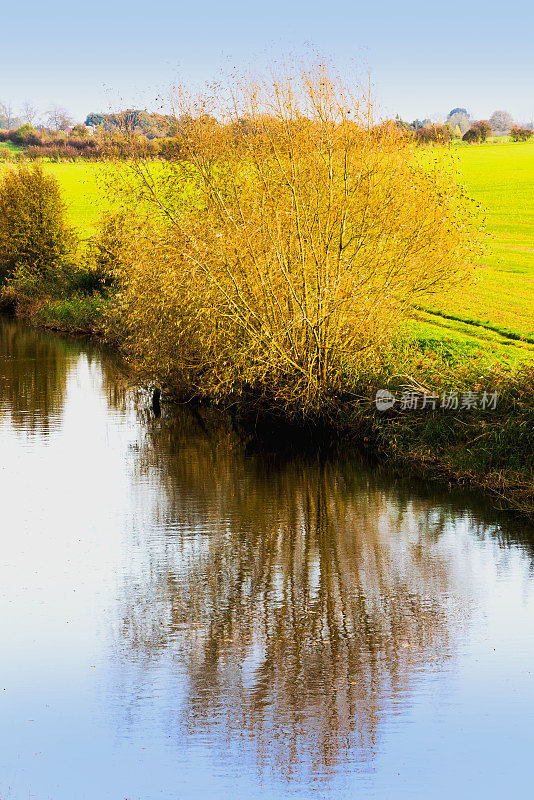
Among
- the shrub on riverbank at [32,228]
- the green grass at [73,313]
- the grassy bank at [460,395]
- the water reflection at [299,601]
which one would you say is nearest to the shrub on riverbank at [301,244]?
the grassy bank at [460,395]

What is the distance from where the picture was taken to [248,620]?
1263cm

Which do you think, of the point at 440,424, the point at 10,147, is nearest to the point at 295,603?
the point at 440,424

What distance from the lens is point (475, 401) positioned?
19281 millimetres

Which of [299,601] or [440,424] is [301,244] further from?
[299,601]

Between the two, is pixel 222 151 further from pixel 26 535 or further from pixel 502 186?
pixel 502 186

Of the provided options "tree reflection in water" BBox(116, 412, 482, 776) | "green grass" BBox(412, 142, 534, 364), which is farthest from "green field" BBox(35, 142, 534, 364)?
"tree reflection in water" BBox(116, 412, 482, 776)

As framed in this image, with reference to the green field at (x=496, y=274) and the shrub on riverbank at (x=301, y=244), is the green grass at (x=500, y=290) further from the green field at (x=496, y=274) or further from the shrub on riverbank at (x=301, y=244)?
the shrub on riverbank at (x=301, y=244)

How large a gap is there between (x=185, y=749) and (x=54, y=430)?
17.5m

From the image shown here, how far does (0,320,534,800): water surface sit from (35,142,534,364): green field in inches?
323

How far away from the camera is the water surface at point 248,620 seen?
9.25 meters

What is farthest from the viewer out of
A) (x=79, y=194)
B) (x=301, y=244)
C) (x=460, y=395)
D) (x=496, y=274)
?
(x=79, y=194)

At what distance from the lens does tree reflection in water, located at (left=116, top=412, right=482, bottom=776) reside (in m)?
9.91

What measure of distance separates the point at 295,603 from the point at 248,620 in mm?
935

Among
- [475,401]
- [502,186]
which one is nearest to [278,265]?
[475,401]
